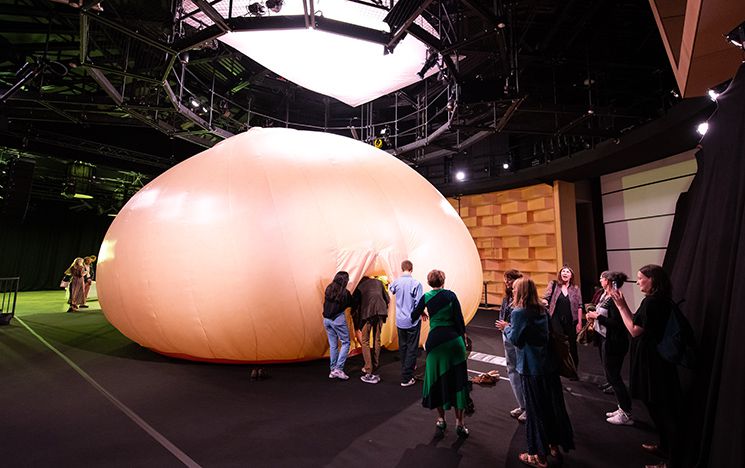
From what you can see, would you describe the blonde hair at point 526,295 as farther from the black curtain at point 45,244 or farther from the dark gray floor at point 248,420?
the black curtain at point 45,244

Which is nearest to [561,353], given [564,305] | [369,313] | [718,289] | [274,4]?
[718,289]

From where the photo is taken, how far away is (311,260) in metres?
4.68

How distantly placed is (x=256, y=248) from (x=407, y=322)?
225cm

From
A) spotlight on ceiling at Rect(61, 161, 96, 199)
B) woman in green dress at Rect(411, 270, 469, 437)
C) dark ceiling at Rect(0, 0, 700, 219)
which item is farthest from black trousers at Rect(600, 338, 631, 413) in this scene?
spotlight on ceiling at Rect(61, 161, 96, 199)

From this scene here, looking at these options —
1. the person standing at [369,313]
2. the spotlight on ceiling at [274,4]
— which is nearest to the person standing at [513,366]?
the person standing at [369,313]

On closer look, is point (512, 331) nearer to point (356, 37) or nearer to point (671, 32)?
point (671, 32)

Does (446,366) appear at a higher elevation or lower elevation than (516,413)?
higher

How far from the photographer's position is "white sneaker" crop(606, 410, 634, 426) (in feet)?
10.6

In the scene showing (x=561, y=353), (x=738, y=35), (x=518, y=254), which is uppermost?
(x=738, y=35)

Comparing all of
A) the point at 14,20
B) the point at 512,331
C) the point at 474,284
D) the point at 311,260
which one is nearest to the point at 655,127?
the point at 474,284

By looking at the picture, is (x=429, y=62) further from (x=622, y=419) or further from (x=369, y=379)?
(x=622, y=419)

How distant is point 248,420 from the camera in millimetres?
3275

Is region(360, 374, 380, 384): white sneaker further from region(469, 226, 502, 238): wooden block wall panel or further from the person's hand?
region(469, 226, 502, 238): wooden block wall panel

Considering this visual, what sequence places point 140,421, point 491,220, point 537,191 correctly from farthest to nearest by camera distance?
point 491,220, point 537,191, point 140,421
